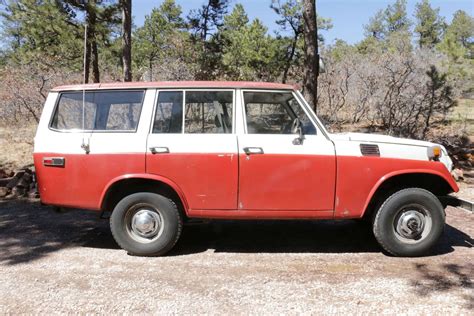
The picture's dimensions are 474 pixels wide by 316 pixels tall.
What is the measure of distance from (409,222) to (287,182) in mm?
1368

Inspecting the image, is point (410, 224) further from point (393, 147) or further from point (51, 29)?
point (51, 29)

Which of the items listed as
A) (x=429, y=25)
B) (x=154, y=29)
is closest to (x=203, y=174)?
(x=154, y=29)

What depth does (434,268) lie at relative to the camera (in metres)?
4.61

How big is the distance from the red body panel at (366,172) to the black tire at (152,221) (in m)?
1.79

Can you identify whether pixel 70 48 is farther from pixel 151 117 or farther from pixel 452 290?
pixel 452 290

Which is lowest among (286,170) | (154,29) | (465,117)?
(286,170)

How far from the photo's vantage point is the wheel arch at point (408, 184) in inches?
189

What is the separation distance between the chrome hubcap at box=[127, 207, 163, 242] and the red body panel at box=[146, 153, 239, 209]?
0.46m

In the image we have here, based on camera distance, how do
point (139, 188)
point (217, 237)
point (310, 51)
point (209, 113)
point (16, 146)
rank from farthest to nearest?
point (16, 146) < point (310, 51) < point (217, 237) < point (139, 188) < point (209, 113)

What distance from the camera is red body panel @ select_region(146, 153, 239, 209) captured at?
4.83m

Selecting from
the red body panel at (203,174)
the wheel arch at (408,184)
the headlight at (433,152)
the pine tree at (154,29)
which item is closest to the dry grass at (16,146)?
the red body panel at (203,174)

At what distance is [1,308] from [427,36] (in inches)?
2217

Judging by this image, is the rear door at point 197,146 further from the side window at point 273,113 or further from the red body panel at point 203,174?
the side window at point 273,113

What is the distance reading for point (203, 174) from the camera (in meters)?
4.85
